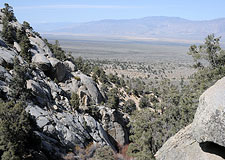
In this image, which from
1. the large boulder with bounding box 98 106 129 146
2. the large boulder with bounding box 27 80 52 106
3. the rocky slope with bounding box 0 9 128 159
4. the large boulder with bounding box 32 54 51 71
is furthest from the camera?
the large boulder with bounding box 98 106 129 146

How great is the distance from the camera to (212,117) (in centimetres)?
848

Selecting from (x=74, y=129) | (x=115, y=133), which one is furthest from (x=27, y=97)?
(x=115, y=133)

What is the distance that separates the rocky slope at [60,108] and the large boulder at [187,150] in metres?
7.23

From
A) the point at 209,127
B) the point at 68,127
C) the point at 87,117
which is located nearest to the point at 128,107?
the point at 87,117

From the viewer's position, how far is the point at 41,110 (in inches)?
725

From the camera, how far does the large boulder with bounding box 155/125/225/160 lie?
10.4 m

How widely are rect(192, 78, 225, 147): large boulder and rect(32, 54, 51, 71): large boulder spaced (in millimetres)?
21286

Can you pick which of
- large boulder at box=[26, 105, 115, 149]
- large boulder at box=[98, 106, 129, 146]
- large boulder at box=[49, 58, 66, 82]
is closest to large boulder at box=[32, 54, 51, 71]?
large boulder at box=[49, 58, 66, 82]

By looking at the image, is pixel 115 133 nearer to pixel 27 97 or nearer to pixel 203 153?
pixel 27 97

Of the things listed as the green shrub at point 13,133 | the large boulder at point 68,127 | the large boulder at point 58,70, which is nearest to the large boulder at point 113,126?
the large boulder at point 68,127

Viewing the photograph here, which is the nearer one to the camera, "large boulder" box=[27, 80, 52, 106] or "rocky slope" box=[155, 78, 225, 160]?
"rocky slope" box=[155, 78, 225, 160]

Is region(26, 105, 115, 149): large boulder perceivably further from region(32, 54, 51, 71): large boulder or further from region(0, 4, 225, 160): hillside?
region(32, 54, 51, 71): large boulder

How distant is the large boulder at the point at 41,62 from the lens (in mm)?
26484

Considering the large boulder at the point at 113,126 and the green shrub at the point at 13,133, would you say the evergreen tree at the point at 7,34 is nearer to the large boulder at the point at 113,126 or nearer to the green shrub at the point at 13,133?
the large boulder at the point at 113,126
